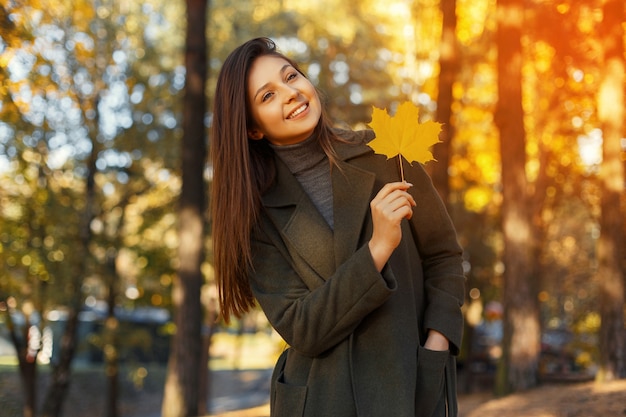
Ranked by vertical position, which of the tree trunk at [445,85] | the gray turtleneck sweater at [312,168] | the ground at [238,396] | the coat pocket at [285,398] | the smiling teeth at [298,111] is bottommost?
the ground at [238,396]

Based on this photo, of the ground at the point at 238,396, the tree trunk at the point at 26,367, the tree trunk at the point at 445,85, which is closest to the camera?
the ground at the point at 238,396

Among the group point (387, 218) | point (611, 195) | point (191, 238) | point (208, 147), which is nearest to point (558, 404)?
point (611, 195)

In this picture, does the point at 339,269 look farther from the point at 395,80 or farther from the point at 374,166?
the point at 395,80

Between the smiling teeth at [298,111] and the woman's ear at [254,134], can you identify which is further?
the woman's ear at [254,134]

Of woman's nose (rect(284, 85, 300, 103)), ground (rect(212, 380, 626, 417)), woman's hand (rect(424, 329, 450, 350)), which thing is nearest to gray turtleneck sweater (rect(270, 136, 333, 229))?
woman's nose (rect(284, 85, 300, 103))

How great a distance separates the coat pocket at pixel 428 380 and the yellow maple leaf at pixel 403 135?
0.56 meters

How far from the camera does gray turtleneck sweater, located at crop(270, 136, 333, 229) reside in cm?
261

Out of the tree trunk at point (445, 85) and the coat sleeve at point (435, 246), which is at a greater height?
the tree trunk at point (445, 85)

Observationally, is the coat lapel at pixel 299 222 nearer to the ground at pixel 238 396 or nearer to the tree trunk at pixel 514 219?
the ground at pixel 238 396

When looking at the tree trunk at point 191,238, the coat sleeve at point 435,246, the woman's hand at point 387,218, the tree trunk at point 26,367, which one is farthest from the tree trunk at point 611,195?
the tree trunk at point 26,367

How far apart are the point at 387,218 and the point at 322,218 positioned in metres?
0.39

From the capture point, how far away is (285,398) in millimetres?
2439

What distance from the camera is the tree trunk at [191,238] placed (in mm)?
11125

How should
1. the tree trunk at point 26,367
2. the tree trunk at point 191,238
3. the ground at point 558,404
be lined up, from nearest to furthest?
the ground at point 558,404 → the tree trunk at point 191,238 → the tree trunk at point 26,367
